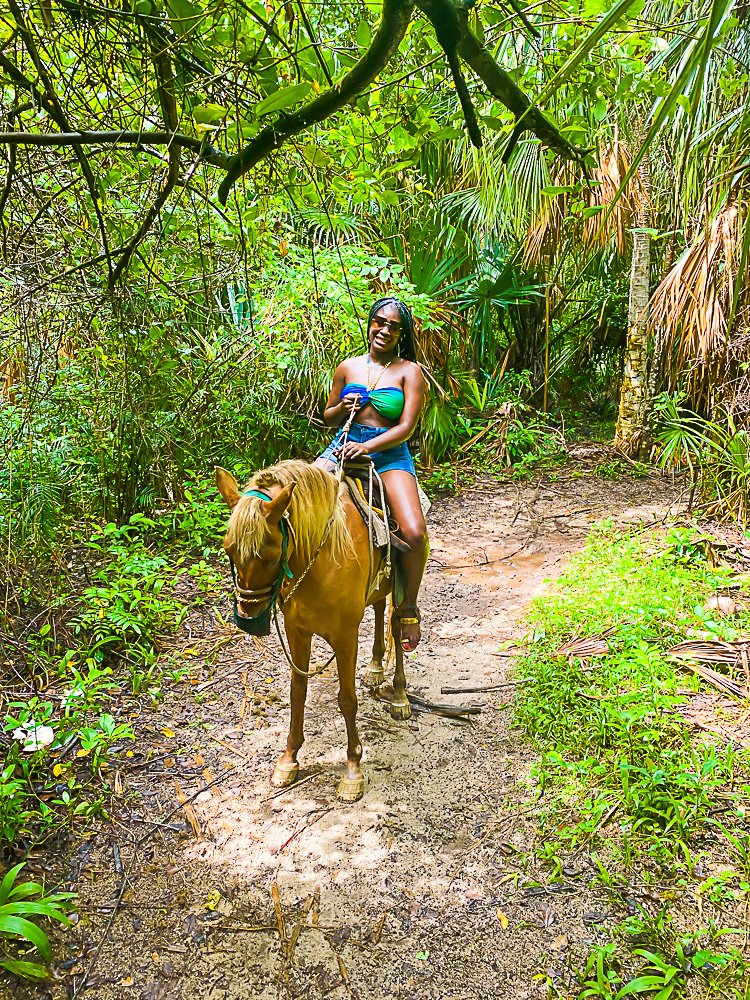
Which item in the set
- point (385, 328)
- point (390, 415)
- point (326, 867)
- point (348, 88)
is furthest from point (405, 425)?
point (326, 867)

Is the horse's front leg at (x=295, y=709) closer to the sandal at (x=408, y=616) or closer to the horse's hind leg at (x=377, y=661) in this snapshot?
the sandal at (x=408, y=616)

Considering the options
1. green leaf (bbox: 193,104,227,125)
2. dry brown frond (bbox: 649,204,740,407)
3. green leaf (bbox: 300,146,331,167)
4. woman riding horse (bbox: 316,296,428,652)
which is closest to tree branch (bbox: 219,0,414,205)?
green leaf (bbox: 193,104,227,125)

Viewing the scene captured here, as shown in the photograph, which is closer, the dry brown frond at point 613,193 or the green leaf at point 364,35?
the green leaf at point 364,35

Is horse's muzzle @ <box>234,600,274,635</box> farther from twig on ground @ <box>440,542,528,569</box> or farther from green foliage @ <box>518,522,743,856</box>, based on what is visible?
twig on ground @ <box>440,542,528,569</box>

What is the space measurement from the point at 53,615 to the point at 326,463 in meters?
2.12

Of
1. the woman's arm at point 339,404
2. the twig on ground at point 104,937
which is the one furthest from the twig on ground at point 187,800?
the woman's arm at point 339,404

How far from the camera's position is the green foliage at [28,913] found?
2.40m

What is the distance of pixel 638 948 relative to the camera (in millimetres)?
2547

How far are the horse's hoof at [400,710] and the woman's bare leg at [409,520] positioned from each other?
742 mm

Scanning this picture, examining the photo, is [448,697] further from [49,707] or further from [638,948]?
[49,707]

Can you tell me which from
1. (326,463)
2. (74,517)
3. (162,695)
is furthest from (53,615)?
(326,463)

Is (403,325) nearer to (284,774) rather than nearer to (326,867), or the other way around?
(284,774)

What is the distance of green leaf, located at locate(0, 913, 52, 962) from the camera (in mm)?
2385

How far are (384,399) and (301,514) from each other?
1.11 meters
